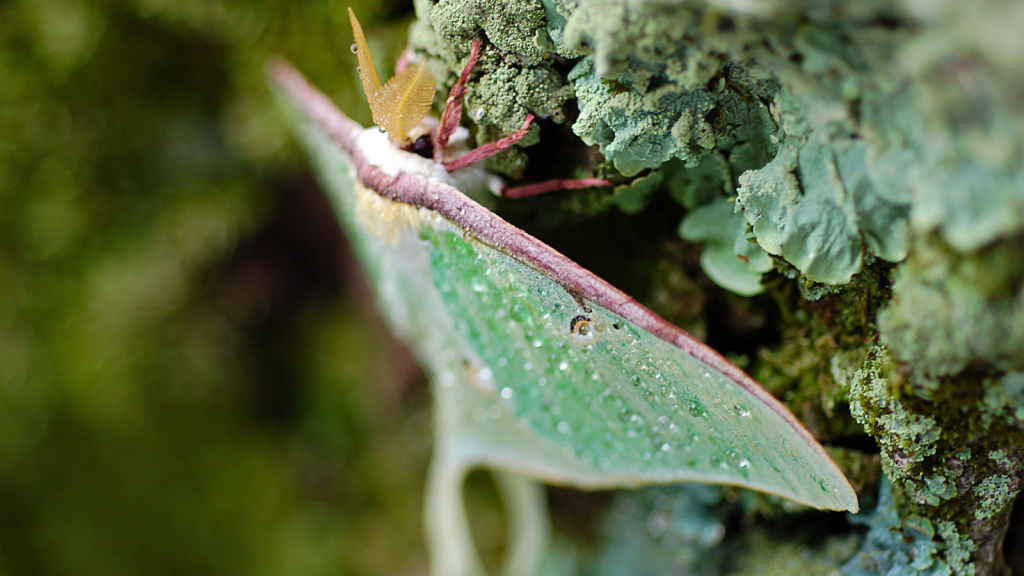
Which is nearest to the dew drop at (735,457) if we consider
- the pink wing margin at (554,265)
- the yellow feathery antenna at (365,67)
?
the pink wing margin at (554,265)

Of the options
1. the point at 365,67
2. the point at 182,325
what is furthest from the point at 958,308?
the point at 182,325

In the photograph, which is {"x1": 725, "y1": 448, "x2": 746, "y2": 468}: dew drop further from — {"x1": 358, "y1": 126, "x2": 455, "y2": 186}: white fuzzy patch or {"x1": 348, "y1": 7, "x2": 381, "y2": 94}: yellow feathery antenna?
{"x1": 348, "y1": 7, "x2": 381, "y2": 94}: yellow feathery antenna

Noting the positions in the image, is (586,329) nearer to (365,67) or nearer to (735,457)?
(735,457)

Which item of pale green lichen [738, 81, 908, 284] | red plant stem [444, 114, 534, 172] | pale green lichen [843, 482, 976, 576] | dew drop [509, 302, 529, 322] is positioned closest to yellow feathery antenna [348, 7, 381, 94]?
red plant stem [444, 114, 534, 172]

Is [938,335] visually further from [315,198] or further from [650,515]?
[315,198]

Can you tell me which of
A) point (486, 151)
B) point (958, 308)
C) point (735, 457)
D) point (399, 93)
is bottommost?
point (735, 457)
